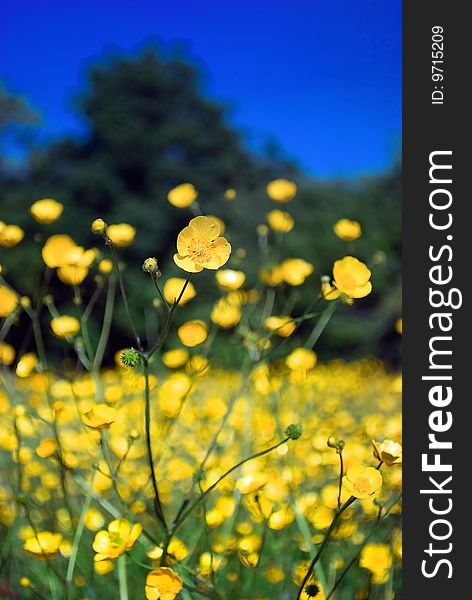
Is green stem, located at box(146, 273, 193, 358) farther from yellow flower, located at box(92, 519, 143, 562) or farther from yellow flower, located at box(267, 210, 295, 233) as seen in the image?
yellow flower, located at box(267, 210, 295, 233)

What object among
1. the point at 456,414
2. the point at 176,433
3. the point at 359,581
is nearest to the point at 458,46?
the point at 456,414

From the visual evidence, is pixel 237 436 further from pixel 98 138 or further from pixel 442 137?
pixel 98 138

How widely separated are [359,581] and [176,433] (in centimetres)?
62

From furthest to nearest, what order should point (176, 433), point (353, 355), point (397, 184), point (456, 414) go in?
point (397, 184) → point (353, 355) → point (176, 433) → point (456, 414)

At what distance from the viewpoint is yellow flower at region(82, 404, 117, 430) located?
722 mm

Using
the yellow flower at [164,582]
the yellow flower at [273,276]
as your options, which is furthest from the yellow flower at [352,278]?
the yellow flower at [273,276]

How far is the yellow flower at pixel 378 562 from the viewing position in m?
0.93

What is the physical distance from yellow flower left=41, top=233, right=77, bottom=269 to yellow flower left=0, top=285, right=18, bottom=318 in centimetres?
9

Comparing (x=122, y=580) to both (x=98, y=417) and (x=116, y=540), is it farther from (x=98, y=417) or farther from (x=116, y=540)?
(x=98, y=417)

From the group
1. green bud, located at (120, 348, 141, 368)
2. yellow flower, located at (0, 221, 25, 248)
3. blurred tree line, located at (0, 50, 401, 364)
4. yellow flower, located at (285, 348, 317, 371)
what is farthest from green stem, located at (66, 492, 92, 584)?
blurred tree line, located at (0, 50, 401, 364)

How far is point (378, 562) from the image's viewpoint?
934 mm

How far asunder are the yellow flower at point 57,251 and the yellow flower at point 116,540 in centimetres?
39

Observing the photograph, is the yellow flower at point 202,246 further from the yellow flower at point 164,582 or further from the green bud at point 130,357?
the yellow flower at point 164,582

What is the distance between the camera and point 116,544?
75cm
